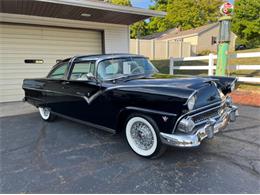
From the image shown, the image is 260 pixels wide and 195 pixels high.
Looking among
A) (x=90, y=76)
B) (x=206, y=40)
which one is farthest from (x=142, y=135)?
(x=206, y=40)

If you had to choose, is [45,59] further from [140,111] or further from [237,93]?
[237,93]

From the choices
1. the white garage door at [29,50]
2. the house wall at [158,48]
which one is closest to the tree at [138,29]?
the house wall at [158,48]

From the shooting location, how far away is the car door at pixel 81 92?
367 centimetres

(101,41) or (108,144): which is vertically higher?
(101,41)

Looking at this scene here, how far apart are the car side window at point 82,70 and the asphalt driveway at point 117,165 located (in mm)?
1183

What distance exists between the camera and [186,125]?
2.68m

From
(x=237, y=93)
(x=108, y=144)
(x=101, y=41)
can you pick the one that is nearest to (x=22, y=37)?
(x=101, y=41)

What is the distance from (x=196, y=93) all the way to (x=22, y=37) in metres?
7.33

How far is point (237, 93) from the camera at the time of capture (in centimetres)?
718

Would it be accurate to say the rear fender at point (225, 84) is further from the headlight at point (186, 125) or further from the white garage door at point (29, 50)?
the white garage door at point (29, 50)

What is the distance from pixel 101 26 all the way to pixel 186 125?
7.35 metres

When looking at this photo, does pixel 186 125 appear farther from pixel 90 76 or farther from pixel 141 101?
pixel 90 76

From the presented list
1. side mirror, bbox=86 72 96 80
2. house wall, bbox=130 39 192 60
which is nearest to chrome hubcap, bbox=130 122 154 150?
side mirror, bbox=86 72 96 80

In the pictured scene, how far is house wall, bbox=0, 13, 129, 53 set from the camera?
738 cm
